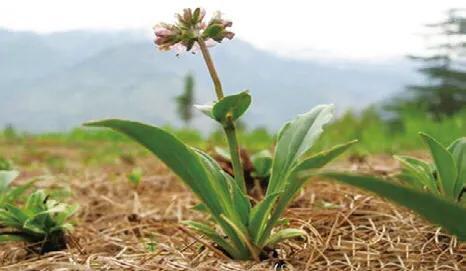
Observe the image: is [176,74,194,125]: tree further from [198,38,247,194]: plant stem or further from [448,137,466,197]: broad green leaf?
[198,38,247,194]: plant stem

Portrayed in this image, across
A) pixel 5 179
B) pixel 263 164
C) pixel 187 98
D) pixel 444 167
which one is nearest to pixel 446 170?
pixel 444 167

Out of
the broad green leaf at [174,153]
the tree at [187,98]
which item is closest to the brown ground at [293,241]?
the broad green leaf at [174,153]

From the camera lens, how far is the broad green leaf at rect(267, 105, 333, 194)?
4.36 ft

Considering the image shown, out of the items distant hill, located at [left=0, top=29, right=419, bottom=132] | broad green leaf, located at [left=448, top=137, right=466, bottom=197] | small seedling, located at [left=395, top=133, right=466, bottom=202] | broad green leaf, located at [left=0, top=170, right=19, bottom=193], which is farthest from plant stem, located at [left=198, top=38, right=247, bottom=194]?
distant hill, located at [left=0, top=29, right=419, bottom=132]

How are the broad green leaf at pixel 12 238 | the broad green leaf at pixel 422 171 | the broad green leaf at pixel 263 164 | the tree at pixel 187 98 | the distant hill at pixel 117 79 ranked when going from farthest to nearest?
the distant hill at pixel 117 79, the tree at pixel 187 98, the broad green leaf at pixel 263 164, the broad green leaf at pixel 12 238, the broad green leaf at pixel 422 171

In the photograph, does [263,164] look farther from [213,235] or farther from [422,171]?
[213,235]

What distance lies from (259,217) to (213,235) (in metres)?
0.09

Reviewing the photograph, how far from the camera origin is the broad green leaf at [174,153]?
45.8 inches

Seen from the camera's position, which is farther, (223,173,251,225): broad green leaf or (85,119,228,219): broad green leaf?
(223,173,251,225): broad green leaf

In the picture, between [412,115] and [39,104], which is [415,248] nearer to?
[412,115]

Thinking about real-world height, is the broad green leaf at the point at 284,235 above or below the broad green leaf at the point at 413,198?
below

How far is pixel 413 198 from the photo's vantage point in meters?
0.86

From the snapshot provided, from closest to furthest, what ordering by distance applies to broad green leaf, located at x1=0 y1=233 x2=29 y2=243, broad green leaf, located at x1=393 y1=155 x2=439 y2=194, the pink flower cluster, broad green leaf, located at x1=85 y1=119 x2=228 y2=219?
broad green leaf, located at x1=85 y1=119 x2=228 y2=219, the pink flower cluster, broad green leaf, located at x1=393 y1=155 x2=439 y2=194, broad green leaf, located at x1=0 y1=233 x2=29 y2=243

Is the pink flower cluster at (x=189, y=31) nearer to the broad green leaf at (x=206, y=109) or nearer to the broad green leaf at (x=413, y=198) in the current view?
the broad green leaf at (x=206, y=109)
